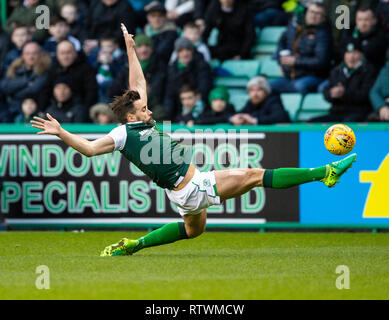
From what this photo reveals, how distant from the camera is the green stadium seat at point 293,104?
45.9 feet

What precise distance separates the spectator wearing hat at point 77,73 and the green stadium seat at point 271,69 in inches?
114

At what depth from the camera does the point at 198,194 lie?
8.47 meters

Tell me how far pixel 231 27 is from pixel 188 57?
3.51 feet

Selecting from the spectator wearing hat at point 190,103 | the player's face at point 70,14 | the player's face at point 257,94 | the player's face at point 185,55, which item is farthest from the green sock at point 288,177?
the player's face at point 70,14

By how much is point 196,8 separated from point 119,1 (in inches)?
54.8

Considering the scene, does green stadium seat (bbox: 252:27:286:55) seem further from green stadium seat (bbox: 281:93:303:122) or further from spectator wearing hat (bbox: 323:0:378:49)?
green stadium seat (bbox: 281:93:303:122)

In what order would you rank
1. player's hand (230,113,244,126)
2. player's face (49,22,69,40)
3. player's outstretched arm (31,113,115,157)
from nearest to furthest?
player's outstretched arm (31,113,115,157) → player's hand (230,113,244,126) → player's face (49,22,69,40)

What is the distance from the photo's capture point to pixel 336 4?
14102 mm

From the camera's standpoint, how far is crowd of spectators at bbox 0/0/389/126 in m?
13.2

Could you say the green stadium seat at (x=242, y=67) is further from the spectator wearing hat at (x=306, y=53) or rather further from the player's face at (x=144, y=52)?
the player's face at (x=144, y=52)

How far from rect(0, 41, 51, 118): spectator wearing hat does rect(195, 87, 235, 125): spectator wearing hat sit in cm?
320

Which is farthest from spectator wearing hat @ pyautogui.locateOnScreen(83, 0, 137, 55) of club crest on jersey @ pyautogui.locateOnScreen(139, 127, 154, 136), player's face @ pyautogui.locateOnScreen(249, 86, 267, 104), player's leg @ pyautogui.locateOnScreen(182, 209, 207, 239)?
player's leg @ pyautogui.locateOnScreen(182, 209, 207, 239)

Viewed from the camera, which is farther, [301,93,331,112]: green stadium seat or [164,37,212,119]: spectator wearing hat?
[164,37,212,119]: spectator wearing hat
